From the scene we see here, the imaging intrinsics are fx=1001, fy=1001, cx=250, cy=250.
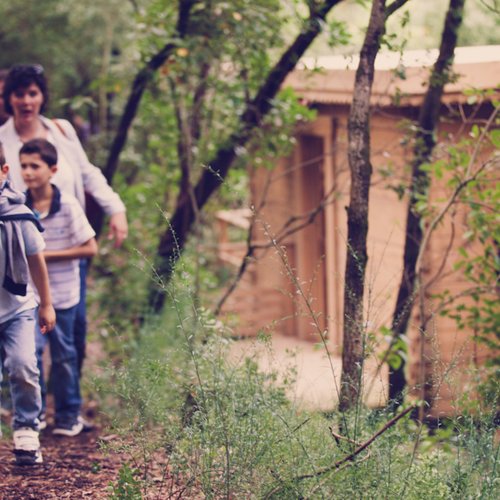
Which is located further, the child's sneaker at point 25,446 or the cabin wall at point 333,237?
the cabin wall at point 333,237

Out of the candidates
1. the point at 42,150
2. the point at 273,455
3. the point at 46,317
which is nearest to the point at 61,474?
the point at 46,317

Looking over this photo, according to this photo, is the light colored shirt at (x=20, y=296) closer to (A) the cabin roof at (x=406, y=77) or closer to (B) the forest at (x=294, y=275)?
(B) the forest at (x=294, y=275)

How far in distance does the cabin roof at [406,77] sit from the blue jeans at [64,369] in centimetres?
225

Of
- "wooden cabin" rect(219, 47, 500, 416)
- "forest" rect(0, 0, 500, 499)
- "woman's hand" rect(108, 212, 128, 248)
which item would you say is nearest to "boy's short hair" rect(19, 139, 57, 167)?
"woman's hand" rect(108, 212, 128, 248)

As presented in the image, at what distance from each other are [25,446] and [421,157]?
3.14m

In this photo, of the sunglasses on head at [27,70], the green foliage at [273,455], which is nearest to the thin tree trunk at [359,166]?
the green foliage at [273,455]

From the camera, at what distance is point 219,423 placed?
3814 millimetres

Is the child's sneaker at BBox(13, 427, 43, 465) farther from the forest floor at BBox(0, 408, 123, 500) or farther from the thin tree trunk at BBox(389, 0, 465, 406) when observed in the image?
the thin tree trunk at BBox(389, 0, 465, 406)

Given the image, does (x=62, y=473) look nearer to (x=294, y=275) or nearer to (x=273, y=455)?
(x=273, y=455)

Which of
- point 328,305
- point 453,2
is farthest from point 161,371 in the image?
point 328,305

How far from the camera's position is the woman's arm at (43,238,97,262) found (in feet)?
18.0

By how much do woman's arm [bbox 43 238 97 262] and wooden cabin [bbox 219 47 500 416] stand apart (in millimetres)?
855

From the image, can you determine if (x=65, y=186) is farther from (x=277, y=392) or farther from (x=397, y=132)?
(x=397, y=132)

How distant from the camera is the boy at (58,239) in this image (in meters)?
5.41
